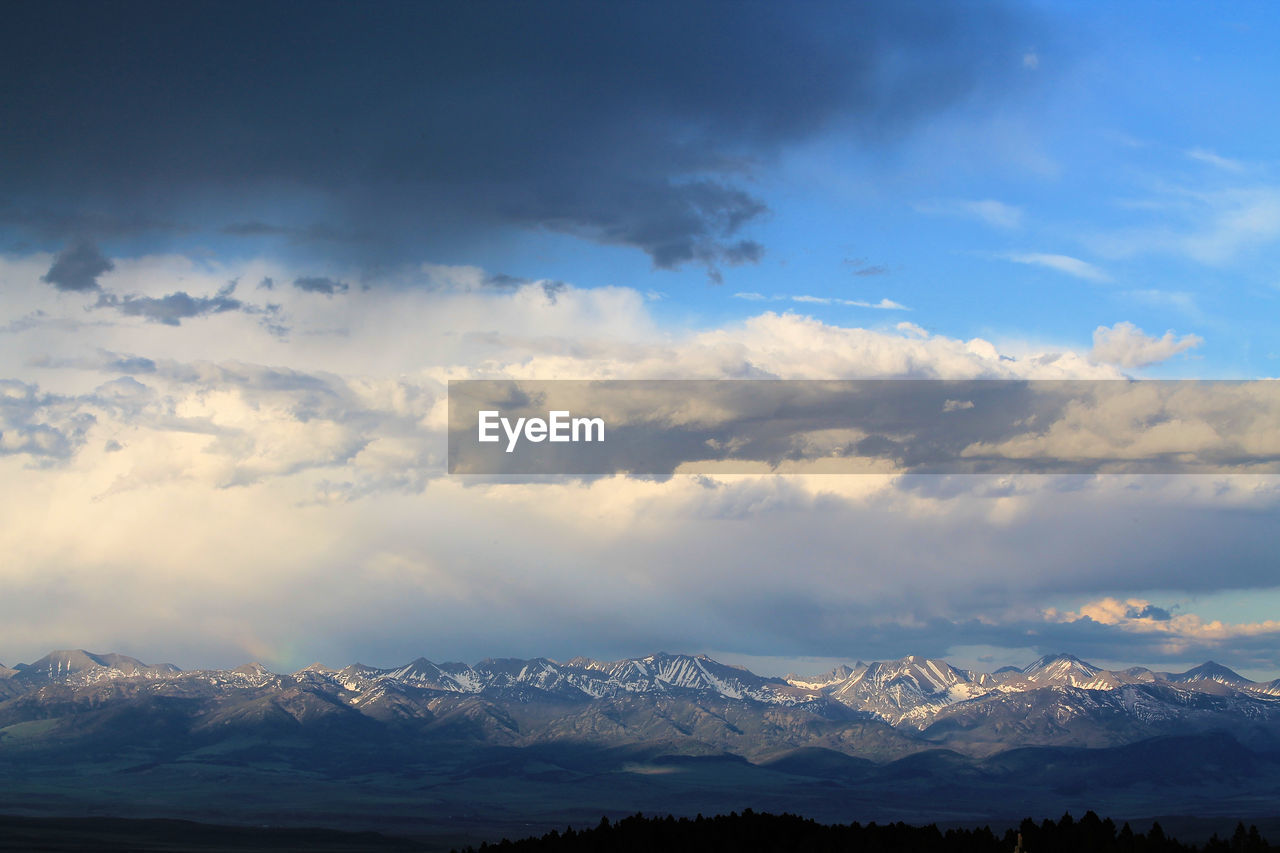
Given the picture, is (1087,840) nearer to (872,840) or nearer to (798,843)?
(872,840)

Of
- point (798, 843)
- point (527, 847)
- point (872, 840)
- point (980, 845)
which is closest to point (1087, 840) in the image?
point (980, 845)

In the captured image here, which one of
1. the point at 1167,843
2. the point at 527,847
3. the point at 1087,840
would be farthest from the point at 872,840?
the point at 527,847

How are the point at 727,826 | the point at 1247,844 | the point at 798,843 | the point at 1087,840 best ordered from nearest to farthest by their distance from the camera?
the point at 1247,844 < the point at 1087,840 < the point at 798,843 < the point at 727,826

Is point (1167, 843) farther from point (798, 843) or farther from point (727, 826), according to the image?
point (727, 826)

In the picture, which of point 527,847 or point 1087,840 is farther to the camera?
point 527,847

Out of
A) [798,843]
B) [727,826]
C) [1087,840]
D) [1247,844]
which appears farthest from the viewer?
[727,826]

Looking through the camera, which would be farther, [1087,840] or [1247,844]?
[1087,840]
